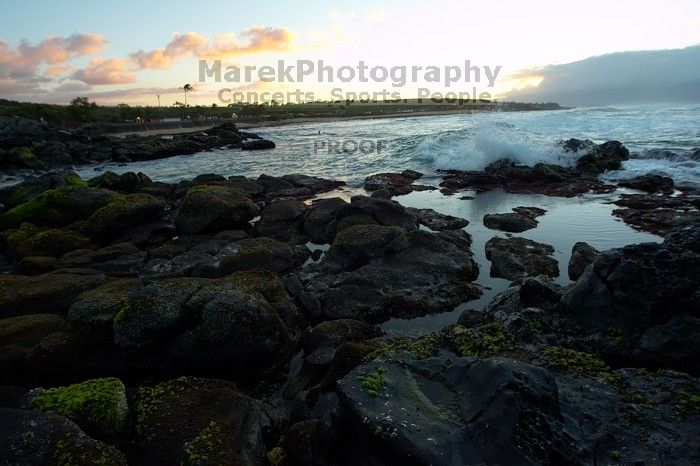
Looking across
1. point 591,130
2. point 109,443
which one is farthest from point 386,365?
point 591,130

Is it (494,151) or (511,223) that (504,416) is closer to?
(511,223)

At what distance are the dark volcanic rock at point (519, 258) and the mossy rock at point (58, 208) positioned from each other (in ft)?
51.3

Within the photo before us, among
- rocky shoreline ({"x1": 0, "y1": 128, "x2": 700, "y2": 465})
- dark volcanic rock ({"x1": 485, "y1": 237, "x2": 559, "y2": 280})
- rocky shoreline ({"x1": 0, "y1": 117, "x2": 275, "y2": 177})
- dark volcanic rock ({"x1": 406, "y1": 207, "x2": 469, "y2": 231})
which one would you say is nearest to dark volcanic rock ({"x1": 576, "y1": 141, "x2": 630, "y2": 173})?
rocky shoreline ({"x1": 0, "y1": 128, "x2": 700, "y2": 465})

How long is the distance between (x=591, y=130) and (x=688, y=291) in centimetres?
5224

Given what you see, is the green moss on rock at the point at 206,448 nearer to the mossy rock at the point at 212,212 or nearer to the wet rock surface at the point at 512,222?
the mossy rock at the point at 212,212

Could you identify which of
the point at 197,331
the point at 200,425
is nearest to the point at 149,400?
the point at 200,425

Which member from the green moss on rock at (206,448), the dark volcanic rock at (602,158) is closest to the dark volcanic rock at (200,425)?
the green moss on rock at (206,448)

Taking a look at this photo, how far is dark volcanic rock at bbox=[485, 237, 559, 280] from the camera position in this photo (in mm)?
10992

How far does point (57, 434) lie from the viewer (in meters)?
4.66

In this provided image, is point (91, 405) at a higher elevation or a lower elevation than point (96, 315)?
lower

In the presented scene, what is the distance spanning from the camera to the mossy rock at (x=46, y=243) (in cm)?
1420

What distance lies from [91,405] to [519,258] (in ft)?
34.1

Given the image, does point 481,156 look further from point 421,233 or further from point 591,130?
point 591,130

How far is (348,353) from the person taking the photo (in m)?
6.50
